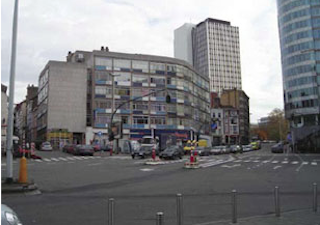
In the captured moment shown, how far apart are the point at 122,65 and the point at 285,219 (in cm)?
6465

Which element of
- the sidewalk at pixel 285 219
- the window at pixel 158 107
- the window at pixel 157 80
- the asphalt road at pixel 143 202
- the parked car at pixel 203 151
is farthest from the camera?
the window at pixel 157 80

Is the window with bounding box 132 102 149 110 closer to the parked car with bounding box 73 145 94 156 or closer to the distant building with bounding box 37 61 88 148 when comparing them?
the distant building with bounding box 37 61 88 148

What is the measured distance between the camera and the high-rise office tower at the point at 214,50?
163 metres

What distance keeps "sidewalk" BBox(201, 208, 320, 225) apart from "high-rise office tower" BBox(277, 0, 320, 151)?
7458 cm

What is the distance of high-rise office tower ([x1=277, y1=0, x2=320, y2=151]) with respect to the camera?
268 ft

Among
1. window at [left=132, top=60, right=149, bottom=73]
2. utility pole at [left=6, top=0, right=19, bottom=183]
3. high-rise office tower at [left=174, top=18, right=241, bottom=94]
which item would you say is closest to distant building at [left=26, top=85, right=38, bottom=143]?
window at [left=132, top=60, right=149, bottom=73]

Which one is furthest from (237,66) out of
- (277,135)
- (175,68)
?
(175,68)

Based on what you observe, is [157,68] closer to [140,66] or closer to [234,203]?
[140,66]

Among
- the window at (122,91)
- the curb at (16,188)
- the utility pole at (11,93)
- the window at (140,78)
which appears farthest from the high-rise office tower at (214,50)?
the curb at (16,188)

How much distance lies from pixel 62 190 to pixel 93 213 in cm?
528

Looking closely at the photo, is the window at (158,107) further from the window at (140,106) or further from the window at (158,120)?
the window at (158,120)

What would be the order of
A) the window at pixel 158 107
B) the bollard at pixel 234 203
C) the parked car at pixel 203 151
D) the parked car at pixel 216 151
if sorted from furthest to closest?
the window at pixel 158 107, the parked car at pixel 216 151, the parked car at pixel 203 151, the bollard at pixel 234 203

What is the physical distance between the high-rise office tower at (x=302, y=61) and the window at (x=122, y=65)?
38.1 meters

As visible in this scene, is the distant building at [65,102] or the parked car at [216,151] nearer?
the parked car at [216,151]
